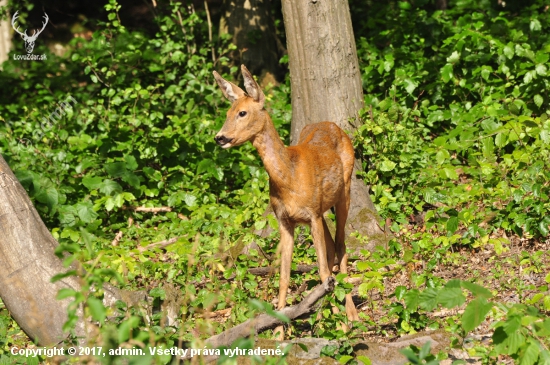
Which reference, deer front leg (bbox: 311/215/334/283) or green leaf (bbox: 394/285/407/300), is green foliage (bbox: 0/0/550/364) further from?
deer front leg (bbox: 311/215/334/283)

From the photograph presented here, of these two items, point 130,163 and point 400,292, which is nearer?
point 400,292

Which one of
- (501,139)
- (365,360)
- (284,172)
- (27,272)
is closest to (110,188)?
(27,272)

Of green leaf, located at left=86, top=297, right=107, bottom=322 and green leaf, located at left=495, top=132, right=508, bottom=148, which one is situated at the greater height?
green leaf, located at left=86, top=297, right=107, bottom=322

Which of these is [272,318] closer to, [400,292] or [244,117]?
[400,292]

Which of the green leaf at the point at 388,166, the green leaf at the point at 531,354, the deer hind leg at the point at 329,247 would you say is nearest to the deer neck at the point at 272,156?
the deer hind leg at the point at 329,247

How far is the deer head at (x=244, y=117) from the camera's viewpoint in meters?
6.15

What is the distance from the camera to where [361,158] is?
8727mm

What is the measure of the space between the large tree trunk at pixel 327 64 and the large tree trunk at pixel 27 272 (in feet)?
11.3

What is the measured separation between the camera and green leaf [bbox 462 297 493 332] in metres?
4.30

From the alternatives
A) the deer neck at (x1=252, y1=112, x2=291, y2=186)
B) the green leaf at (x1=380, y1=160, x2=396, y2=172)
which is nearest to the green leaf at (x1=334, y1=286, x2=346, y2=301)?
the deer neck at (x1=252, y1=112, x2=291, y2=186)

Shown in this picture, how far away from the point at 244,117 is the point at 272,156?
40cm

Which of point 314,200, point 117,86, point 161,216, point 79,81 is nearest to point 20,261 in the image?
point 314,200

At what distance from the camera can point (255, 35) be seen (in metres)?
12.7

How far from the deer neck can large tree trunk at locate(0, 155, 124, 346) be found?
1815 millimetres
